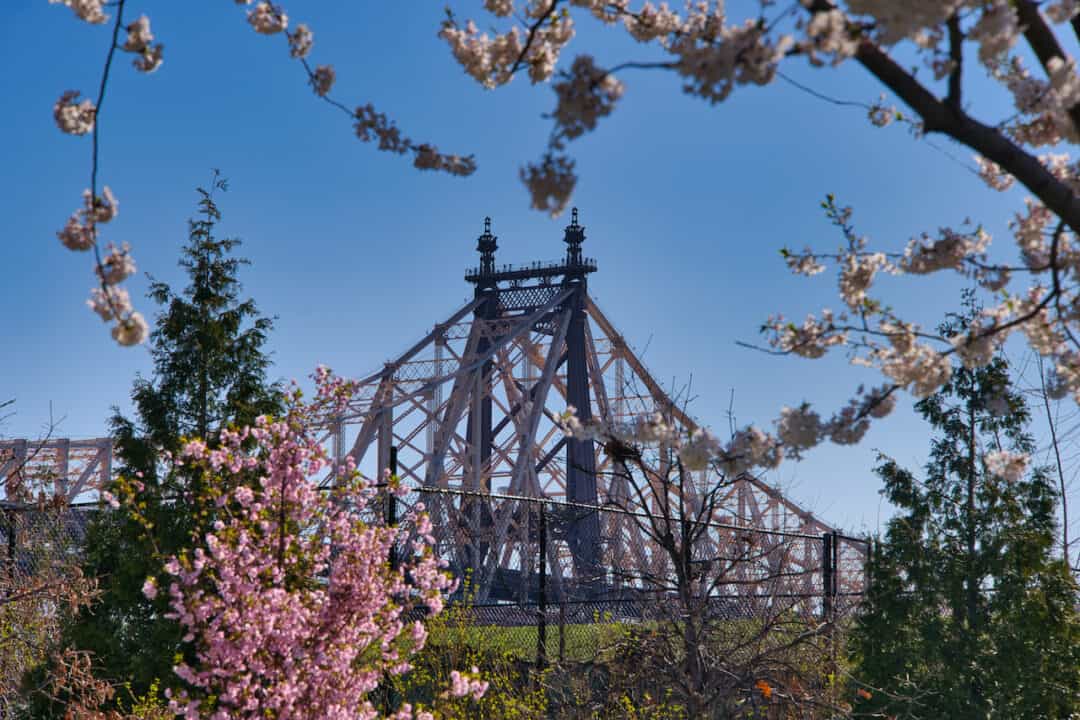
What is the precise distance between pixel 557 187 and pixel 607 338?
25.6 metres

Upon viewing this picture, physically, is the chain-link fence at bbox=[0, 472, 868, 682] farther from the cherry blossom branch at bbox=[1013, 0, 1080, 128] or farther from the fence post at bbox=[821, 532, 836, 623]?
the cherry blossom branch at bbox=[1013, 0, 1080, 128]

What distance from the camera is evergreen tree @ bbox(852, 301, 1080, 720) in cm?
729

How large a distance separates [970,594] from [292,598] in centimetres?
503

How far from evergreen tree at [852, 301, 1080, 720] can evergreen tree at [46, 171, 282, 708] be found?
16.3 feet

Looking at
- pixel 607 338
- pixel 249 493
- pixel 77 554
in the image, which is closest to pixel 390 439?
pixel 607 338

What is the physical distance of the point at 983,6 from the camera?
210cm

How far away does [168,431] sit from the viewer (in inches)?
358

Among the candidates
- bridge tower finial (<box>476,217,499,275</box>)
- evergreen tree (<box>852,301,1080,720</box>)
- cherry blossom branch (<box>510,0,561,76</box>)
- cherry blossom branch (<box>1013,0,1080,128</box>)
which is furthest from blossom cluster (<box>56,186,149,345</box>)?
bridge tower finial (<box>476,217,499,275</box>)

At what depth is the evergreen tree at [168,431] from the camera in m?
8.57

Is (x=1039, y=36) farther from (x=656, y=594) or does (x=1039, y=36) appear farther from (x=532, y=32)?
(x=656, y=594)

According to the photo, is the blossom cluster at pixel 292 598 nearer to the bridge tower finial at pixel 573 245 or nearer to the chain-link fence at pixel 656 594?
the chain-link fence at pixel 656 594

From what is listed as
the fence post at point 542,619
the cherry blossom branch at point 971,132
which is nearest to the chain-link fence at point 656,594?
the fence post at point 542,619

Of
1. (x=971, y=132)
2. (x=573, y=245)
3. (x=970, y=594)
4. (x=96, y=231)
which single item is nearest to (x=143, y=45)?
(x=96, y=231)

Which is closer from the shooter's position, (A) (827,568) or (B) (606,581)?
(A) (827,568)
